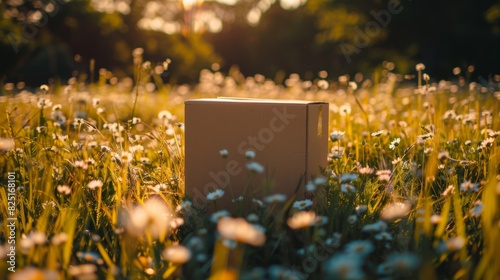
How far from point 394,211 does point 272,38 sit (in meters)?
30.7

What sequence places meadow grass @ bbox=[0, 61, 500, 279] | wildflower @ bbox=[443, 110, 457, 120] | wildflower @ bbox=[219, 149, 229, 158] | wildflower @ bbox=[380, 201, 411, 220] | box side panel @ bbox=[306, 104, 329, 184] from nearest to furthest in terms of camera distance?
meadow grass @ bbox=[0, 61, 500, 279], wildflower @ bbox=[380, 201, 411, 220], wildflower @ bbox=[219, 149, 229, 158], box side panel @ bbox=[306, 104, 329, 184], wildflower @ bbox=[443, 110, 457, 120]

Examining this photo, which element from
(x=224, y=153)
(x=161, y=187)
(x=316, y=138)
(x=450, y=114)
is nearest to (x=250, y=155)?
(x=224, y=153)

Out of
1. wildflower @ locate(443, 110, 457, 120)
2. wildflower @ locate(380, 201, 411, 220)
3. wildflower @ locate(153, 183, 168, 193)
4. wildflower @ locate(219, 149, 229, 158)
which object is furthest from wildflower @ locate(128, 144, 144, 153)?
wildflower @ locate(443, 110, 457, 120)

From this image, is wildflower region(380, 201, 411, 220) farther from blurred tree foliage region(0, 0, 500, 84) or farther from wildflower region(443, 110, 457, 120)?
blurred tree foliage region(0, 0, 500, 84)

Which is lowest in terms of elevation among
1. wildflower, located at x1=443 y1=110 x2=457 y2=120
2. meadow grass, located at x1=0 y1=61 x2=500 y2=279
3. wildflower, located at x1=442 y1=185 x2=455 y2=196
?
meadow grass, located at x1=0 y1=61 x2=500 y2=279

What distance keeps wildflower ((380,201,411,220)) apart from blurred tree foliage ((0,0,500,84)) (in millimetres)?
11632

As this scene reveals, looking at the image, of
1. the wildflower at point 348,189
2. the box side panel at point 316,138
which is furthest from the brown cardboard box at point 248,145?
the wildflower at point 348,189

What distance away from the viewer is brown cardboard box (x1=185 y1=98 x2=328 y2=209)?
2.22m

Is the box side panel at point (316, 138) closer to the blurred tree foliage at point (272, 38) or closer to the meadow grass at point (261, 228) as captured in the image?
the meadow grass at point (261, 228)

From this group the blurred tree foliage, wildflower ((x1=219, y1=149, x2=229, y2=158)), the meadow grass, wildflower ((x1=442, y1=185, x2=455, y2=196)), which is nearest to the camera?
the meadow grass

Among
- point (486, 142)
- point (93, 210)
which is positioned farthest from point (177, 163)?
point (486, 142)

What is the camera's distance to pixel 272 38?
31875mm

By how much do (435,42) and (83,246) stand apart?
18782 millimetres

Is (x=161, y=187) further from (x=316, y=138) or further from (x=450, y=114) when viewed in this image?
(x=450, y=114)
